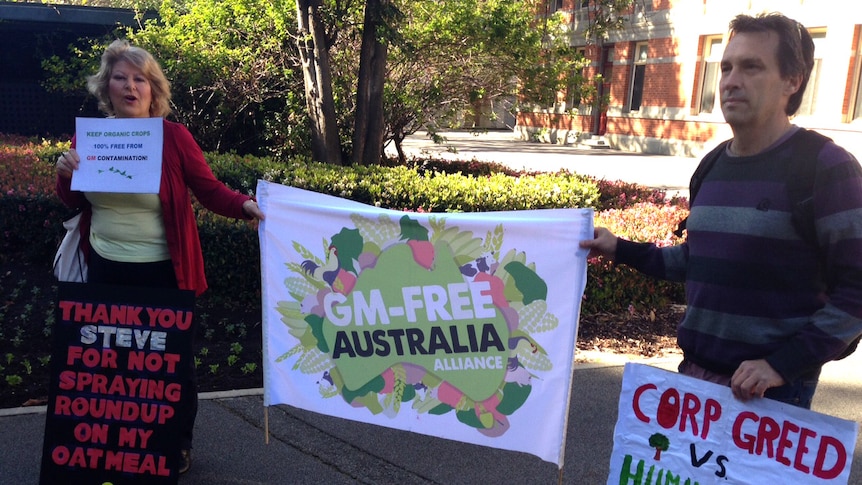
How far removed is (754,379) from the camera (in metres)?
2.12

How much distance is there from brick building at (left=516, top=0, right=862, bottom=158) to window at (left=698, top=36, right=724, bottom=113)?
3 centimetres

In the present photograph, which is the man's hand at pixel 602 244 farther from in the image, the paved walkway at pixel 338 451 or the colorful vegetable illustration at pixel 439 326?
the paved walkway at pixel 338 451

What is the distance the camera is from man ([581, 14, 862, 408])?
199 cm

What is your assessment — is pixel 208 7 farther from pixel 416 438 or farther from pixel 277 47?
pixel 416 438

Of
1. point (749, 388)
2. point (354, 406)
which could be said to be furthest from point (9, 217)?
point (749, 388)

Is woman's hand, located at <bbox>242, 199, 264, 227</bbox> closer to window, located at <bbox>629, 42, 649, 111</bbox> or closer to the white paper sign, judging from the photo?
A: the white paper sign

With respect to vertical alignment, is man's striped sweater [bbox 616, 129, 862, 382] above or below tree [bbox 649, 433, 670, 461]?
above

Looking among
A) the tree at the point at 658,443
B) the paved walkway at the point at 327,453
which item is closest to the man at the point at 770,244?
the tree at the point at 658,443

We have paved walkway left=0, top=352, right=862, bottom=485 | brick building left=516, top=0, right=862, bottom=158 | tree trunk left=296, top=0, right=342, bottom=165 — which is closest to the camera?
paved walkway left=0, top=352, right=862, bottom=485

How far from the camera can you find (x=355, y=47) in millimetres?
11117

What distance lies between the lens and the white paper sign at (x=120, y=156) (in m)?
3.12

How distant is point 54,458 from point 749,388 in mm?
2805

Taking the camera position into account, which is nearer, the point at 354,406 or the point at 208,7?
the point at 354,406

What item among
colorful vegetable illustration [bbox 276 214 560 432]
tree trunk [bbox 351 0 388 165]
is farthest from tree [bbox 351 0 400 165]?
colorful vegetable illustration [bbox 276 214 560 432]
